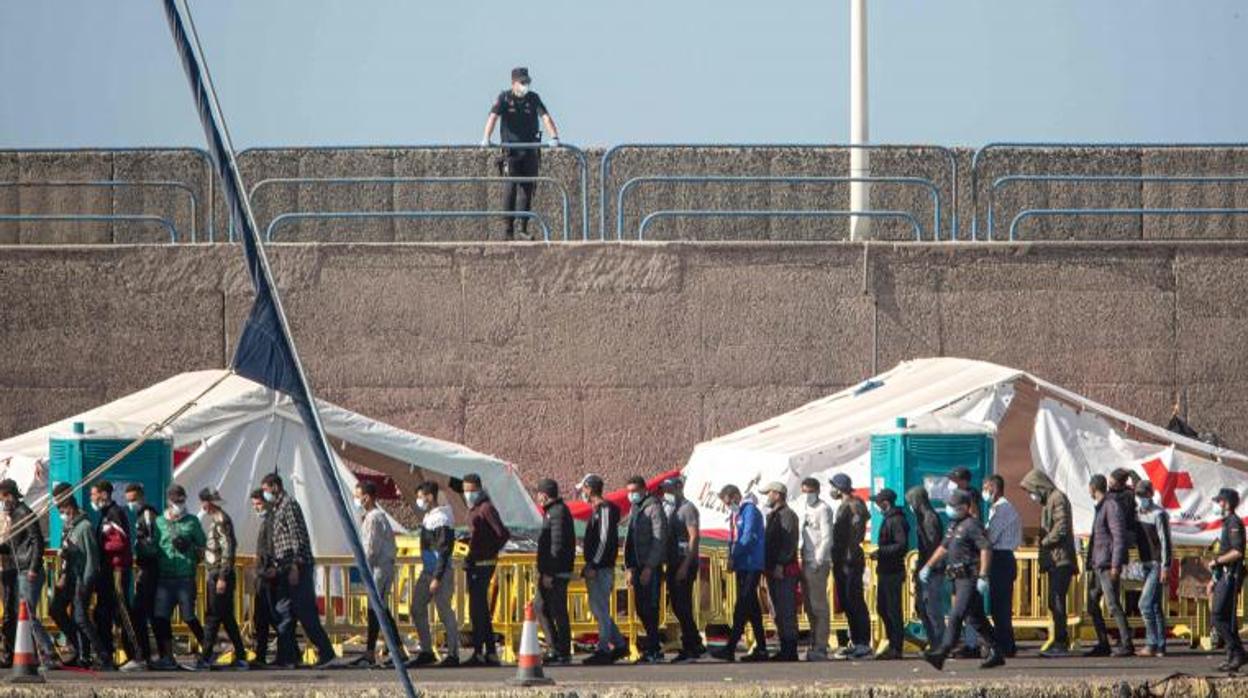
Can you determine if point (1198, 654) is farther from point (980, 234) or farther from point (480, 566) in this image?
point (980, 234)

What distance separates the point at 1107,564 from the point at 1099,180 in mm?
7753

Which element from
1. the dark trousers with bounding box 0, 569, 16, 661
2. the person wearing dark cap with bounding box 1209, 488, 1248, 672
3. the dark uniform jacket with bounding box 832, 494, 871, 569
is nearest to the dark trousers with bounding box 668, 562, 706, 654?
the dark uniform jacket with bounding box 832, 494, 871, 569

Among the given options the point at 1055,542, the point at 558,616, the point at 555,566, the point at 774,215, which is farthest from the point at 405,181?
the point at 1055,542

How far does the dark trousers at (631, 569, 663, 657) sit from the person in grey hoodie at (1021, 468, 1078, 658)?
3070 millimetres

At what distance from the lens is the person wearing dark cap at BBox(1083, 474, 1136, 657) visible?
65.1 ft

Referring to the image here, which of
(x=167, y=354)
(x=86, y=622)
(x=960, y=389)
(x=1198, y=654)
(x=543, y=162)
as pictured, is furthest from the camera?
(x=543, y=162)

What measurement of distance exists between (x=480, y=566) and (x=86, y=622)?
306 cm

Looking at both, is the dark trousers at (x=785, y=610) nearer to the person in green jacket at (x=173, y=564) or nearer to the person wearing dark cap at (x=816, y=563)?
the person wearing dark cap at (x=816, y=563)

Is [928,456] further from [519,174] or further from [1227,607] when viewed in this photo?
[519,174]

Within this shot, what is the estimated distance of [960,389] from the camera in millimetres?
22812

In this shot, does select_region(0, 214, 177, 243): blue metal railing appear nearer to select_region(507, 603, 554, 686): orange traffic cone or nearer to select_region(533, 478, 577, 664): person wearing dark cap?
select_region(533, 478, 577, 664): person wearing dark cap

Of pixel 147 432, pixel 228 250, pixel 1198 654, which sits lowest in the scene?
pixel 1198 654

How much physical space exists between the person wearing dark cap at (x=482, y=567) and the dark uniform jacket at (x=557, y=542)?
1.08 feet

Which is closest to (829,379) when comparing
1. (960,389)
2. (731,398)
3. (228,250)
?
(731,398)
